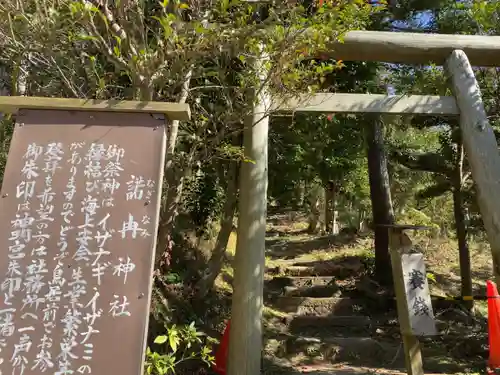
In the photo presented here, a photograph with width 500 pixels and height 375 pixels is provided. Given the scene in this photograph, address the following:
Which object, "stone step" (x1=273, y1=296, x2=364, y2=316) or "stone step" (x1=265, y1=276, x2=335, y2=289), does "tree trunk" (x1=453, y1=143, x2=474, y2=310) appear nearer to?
"stone step" (x1=273, y1=296, x2=364, y2=316)

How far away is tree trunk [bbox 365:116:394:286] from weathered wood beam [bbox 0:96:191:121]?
265 inches

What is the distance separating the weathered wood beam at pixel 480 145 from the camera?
422 centimetres

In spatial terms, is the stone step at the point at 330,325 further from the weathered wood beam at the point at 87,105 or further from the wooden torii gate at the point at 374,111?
the weathered wood beam at the point at 87,105

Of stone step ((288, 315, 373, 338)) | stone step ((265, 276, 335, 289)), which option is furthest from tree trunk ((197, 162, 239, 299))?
stone step ((265, 276, 335, 289))

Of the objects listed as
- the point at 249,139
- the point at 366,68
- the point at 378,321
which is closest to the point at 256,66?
the point at 249,139

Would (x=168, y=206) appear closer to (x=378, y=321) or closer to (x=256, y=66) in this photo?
(x=256, y=66)

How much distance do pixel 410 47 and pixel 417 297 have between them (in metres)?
2.61

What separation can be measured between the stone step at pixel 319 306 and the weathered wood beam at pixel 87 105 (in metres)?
6.51

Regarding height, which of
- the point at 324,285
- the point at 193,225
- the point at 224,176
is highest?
the point at 224,176

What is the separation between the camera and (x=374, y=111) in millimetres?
4465

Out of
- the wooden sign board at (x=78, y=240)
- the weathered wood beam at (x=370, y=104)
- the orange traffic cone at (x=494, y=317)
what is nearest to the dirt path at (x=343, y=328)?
the orange traffic cone at (x=494, y=317)

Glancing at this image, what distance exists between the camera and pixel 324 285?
918 centimetres

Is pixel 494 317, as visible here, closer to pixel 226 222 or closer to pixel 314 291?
pixel 226 222

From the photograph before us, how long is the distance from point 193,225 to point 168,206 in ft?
10.6
